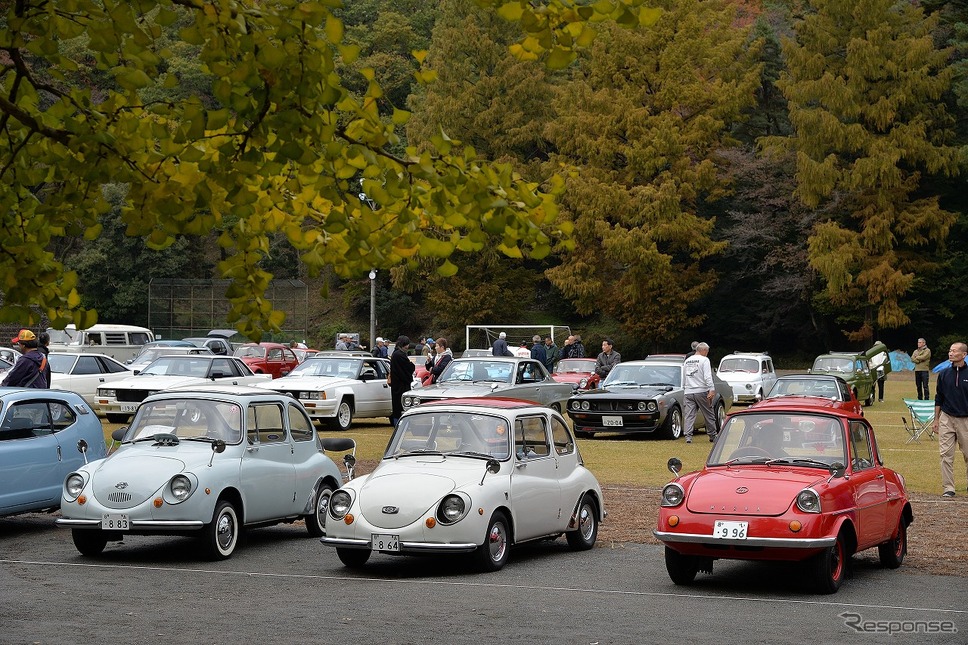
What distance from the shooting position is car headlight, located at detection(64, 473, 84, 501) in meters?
12.2

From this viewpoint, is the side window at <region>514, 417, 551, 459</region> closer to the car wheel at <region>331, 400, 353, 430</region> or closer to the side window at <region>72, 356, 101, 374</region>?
the car wheel at <region>331, 400, 353, 430</region>

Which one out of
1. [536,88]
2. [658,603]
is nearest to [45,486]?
[658,603]

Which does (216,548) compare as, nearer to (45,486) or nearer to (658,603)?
(45,486)

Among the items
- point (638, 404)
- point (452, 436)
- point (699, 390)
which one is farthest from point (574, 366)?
point (452, 436)

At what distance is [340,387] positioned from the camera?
28.2 meters

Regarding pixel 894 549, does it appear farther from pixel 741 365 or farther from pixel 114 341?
pixel 114 341

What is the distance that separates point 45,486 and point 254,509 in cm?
270

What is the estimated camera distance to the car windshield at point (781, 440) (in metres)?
11.2

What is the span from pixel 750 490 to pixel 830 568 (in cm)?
88

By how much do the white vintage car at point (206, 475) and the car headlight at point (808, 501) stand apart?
16.2 ft

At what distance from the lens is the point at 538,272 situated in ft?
224

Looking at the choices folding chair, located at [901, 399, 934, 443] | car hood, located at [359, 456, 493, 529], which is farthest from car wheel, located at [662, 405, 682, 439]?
car hood, located at [359, 456, 493, 529]

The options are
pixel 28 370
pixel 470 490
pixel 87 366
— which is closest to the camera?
pixel 470 490

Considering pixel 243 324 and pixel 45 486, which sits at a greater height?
pixel 243 324
